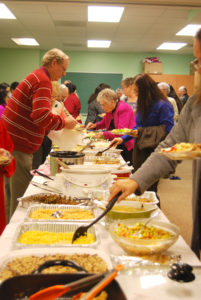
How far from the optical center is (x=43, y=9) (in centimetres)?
569

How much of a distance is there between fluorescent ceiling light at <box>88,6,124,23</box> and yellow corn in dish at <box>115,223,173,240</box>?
488cm

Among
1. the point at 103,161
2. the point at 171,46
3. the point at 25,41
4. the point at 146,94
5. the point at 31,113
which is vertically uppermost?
the point at 25,41

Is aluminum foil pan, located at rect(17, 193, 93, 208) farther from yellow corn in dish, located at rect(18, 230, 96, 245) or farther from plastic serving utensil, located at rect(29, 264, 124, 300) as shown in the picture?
plastic serving utensil, located at rect(29, 264, 124, 300)

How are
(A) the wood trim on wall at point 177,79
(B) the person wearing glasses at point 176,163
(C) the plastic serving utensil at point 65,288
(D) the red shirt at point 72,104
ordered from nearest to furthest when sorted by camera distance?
(C) the plastic serving utensil at point 65,288 → (B) the person wearing glasses at point 176,163 → (D) the red shirt at point 72,104 → (A) the wood trim on wall at point 177,79

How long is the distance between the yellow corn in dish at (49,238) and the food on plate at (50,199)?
0.35 m

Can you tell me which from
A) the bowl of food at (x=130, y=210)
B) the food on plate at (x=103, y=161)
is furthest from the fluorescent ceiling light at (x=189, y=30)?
the bowl of food at (x=130, y=210)

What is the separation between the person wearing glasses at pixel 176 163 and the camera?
1190 millimetres

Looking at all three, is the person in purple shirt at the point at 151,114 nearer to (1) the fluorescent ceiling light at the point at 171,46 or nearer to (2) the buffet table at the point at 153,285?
(2) the buffet table at the point at 153,285

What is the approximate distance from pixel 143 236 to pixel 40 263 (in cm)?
34

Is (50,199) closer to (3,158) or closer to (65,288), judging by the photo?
(3,158)

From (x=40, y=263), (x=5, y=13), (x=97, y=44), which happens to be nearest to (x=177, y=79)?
(x=97, y=44)

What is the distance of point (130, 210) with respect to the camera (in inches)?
50.6

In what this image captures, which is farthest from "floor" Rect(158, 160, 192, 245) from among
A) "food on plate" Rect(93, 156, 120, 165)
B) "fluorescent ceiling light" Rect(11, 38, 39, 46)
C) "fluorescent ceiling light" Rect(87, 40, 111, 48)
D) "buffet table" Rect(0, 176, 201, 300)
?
"fluorescent ceiling light" Rect(11, 38, 39, 46)

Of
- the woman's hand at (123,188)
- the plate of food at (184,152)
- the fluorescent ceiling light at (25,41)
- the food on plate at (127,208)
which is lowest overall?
the food on plate at (127,208)
